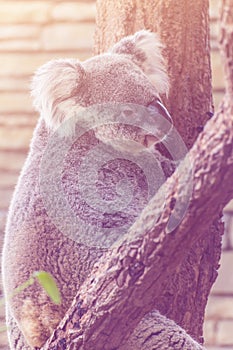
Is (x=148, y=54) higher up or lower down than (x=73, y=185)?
higher up

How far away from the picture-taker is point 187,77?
2.34 m

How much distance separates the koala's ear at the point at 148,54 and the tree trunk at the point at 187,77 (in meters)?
0.05

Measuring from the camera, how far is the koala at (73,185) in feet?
6.57

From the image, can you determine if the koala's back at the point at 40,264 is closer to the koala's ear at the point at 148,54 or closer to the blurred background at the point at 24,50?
the koala's ear at the point at 148,54

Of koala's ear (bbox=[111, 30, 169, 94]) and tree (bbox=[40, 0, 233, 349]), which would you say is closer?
tree (bbox=[40, 0, 233, 349])

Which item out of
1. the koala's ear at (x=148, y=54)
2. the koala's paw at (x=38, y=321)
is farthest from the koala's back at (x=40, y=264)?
the koala's ear at (x=148, y=54)

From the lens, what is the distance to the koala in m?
2.00

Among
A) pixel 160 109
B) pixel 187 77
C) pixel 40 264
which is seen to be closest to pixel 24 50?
pixel 187 77

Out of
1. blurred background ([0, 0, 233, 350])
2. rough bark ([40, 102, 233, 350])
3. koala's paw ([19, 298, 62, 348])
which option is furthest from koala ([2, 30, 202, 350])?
blurred background ([0, 0, 233, 350])

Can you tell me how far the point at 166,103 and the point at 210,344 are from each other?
95.4 inches

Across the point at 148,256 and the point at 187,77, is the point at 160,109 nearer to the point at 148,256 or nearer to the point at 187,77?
the point at 187,77

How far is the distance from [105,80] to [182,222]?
0.79m

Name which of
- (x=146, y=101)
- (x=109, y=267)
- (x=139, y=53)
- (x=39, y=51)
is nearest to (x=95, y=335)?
(x=109, y=267)

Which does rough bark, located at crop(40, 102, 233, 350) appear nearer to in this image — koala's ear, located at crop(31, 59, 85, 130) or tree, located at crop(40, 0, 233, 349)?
tree, located at crop(40, 0, 233, 349)
